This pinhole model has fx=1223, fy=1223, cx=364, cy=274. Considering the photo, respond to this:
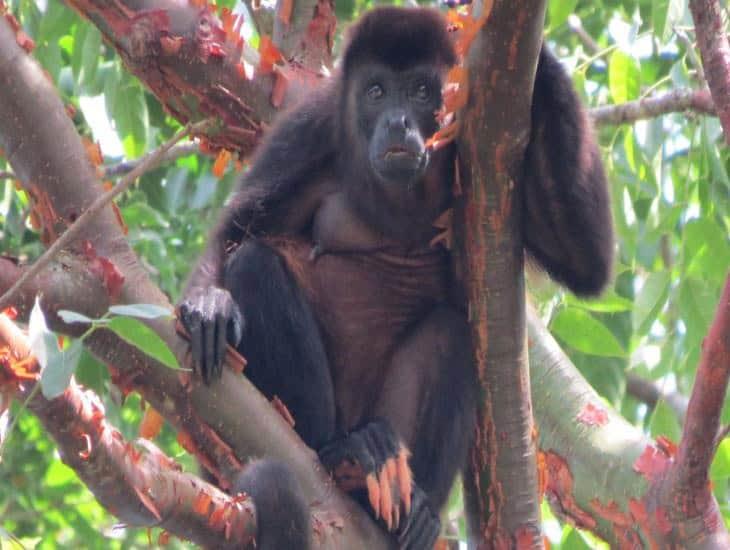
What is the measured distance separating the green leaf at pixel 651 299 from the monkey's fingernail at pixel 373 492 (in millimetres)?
943

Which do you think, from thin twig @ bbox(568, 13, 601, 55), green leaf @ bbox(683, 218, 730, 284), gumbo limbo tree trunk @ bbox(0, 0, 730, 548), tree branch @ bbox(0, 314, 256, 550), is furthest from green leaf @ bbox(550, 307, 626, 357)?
thin twig @ bbox(568, 13, 601, 55)

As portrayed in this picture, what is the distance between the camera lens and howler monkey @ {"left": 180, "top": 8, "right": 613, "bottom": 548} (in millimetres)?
2783

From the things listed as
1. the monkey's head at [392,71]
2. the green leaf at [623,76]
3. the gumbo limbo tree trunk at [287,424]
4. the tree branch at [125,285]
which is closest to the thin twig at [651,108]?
the green leaf at [623,76]

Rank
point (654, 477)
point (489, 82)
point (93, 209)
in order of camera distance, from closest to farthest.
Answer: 1. point (93, 209)
2. point (489, 82)
3. point (654, 477)

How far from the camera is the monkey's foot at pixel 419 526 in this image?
280cm

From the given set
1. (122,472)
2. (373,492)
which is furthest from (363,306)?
(122,472)

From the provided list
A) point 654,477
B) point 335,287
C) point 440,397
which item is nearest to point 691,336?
point 654,477

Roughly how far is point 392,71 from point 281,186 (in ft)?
1.45

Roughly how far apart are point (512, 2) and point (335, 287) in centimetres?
147

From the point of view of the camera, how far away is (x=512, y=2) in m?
2.10

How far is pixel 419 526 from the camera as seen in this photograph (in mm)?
2871

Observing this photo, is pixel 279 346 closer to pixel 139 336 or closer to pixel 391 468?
pixel 391 468

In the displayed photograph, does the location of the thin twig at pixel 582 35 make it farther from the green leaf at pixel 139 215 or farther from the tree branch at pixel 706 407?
the tree branch at pixel 706 407

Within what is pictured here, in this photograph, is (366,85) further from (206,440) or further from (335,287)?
(206,440)
